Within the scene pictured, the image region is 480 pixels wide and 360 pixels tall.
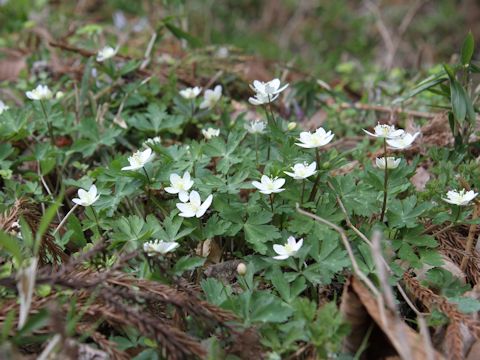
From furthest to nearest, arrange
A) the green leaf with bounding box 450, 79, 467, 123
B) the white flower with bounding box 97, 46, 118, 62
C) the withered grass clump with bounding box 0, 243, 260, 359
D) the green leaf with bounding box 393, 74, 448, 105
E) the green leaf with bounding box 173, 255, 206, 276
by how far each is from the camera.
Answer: the white flower with bounding box 97, 46, 118, 62
the green leaf with bounding box 393, 74, 448, 105
the green leaf with bounding box 450, 79, 467, 123
the green leaf with bounding box 173, 255, 206, 276
the withered grass clump with bounding box 0, 243, 260, 359

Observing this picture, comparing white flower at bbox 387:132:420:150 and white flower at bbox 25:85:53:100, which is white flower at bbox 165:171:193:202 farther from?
white flower at bbox 25:85:53:100

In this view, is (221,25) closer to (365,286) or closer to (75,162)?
(75,162)

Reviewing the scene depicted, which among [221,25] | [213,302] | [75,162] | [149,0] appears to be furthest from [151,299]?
[221,25]

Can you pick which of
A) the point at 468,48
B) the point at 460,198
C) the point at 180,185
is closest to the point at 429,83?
the point at 468,48

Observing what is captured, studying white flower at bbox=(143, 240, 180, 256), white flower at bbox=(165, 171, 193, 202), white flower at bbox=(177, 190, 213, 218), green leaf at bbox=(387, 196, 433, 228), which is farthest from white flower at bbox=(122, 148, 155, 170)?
green leaf at bbox=(387, 196, 433, 228)

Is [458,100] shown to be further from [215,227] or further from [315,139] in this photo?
[215,227]

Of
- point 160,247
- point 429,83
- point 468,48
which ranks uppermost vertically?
point 468,48
